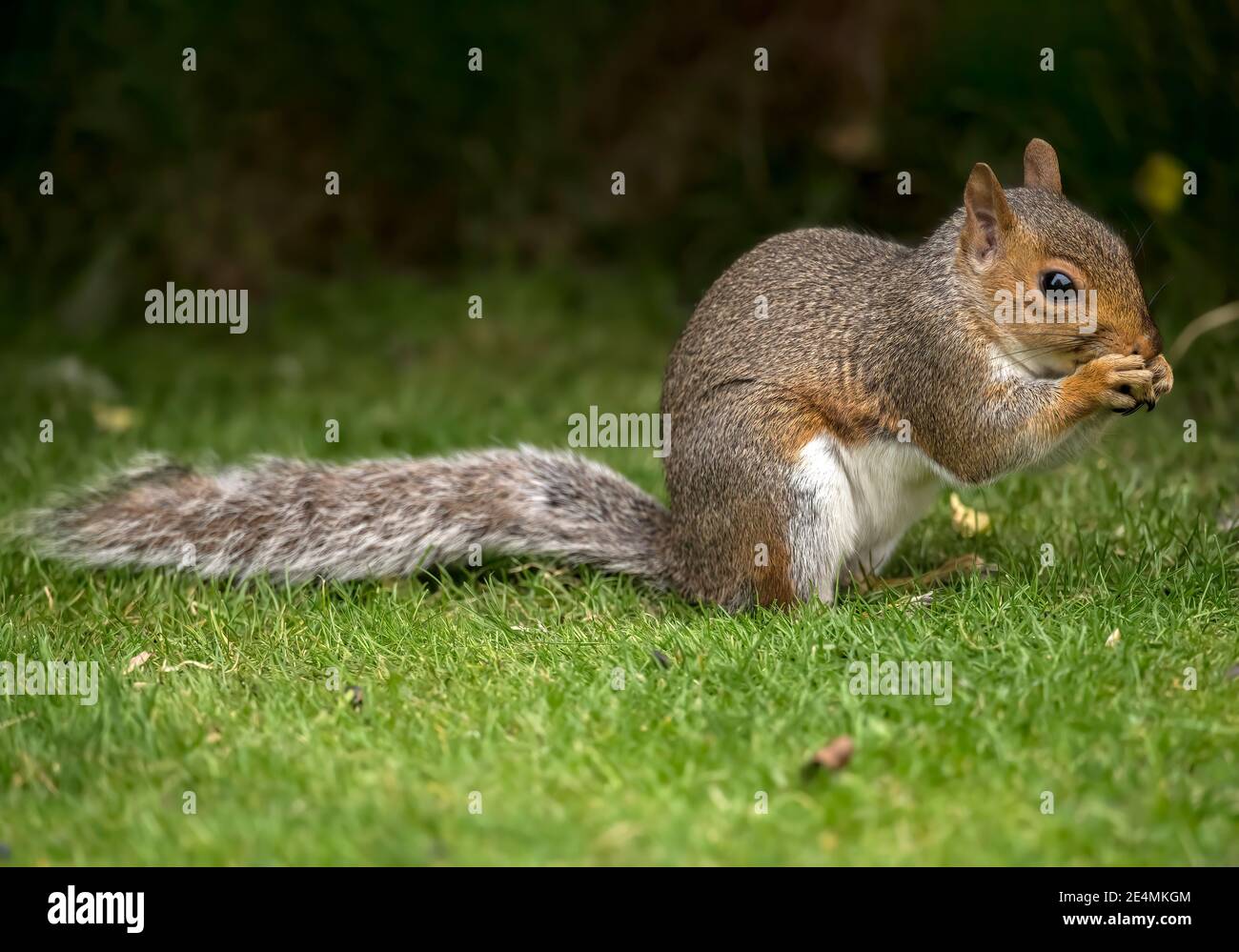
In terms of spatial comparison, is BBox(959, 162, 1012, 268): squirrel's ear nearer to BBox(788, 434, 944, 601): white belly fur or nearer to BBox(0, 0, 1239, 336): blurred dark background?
BBox(788, 434, 944, 601): white belly fur

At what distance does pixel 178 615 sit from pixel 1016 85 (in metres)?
5.31

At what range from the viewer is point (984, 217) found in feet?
12.1

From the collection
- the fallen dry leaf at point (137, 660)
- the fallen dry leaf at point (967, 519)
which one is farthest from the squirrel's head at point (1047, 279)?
the fallen dry leaf at point (137, 660)

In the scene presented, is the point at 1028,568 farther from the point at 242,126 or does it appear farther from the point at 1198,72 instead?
the point at 242,126

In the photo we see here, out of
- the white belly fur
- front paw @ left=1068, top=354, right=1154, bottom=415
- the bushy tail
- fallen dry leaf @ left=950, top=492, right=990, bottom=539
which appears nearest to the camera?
front paw @ left=1068, top=354, right=1154, bottom=415

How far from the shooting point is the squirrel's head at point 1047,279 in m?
3.52

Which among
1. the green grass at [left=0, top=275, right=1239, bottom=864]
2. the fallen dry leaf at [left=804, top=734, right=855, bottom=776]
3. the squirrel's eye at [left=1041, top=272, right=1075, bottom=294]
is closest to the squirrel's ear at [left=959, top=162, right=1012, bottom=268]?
the squirrel's eye at [left=1041, top=272, right=1075, bottom=294]

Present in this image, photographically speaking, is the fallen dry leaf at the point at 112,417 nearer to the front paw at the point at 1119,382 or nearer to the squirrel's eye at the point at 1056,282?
the squirrel's eye at the point at 1056,282

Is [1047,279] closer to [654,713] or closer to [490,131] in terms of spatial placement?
[654,713]

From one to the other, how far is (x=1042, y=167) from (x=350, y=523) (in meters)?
2.15

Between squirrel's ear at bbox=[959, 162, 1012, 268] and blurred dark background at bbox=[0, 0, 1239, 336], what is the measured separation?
121 inches

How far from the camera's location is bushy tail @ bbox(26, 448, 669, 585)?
4.11m

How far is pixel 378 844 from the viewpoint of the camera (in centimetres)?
258

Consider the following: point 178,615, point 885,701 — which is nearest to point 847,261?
point 885,701
